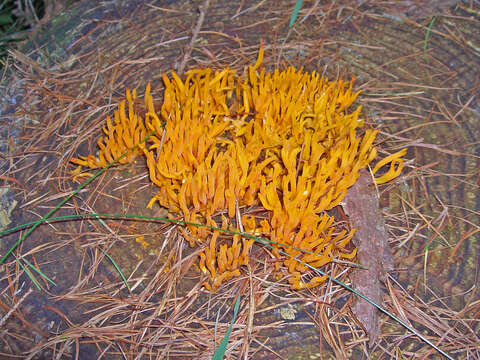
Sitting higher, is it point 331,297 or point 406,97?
point 406,97

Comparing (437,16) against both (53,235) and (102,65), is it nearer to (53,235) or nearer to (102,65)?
(102,65)

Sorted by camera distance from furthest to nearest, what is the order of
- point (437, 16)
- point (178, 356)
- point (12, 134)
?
point (437, 16) → point (12, 134) → point (178, 356)

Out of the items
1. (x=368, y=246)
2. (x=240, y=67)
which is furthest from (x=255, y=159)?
(x=240, y=67)

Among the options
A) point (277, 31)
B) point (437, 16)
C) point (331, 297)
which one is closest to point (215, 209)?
point (331, 297)

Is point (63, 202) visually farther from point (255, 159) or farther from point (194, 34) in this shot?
point (194, 34)

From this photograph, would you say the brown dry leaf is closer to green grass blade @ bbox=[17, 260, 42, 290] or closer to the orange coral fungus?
the orange coral fungus

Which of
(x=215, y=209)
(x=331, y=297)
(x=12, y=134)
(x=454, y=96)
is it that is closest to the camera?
(x=331, y=297)

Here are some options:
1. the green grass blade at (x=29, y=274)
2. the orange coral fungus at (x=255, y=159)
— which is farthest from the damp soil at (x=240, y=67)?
the orange coral fungus at (x=255, y=159)
